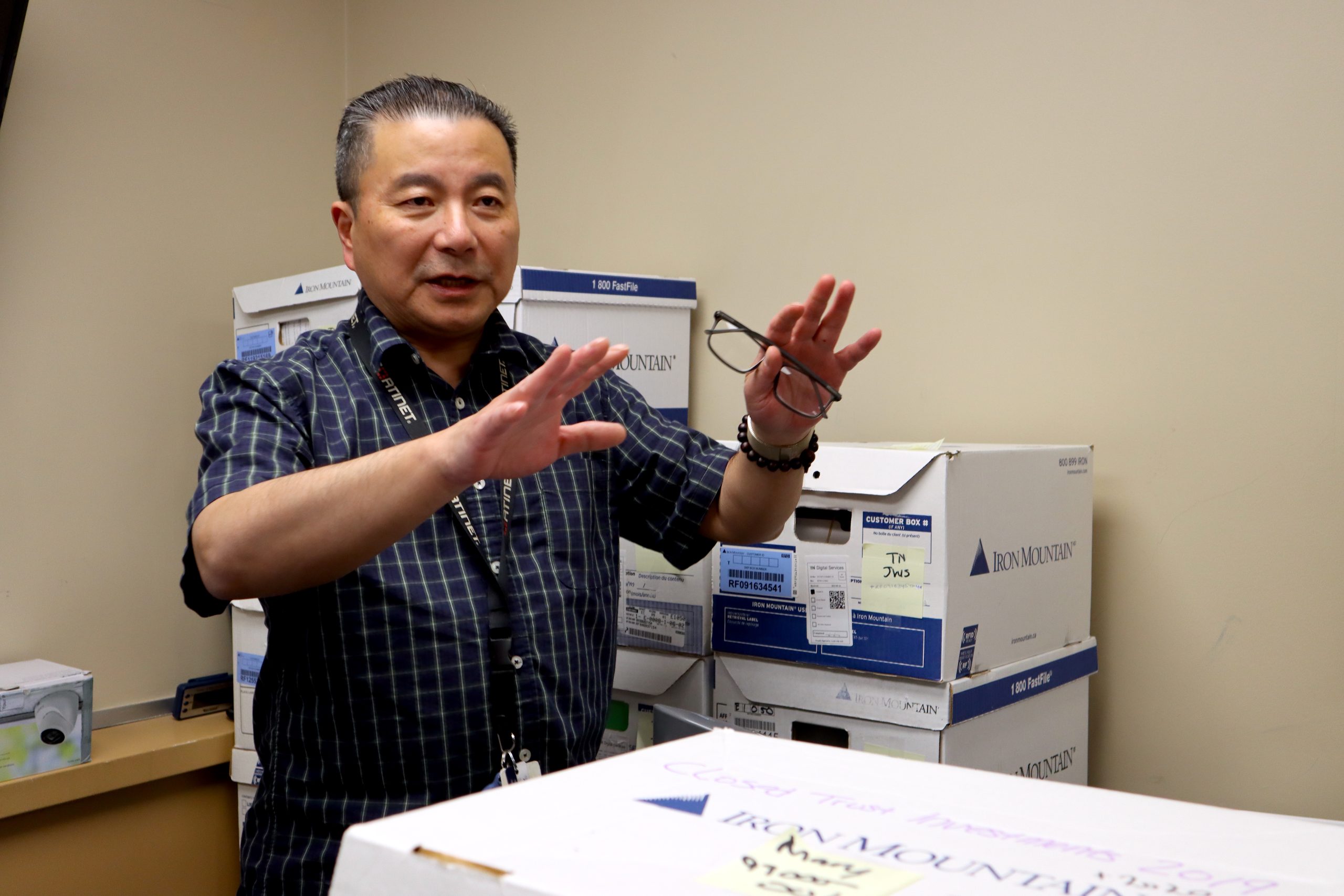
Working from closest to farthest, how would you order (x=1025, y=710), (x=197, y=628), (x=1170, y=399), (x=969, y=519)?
1. (x=969, y=519)
2. (x=1025, y=710)
3. (x=1170, y=399)
4. (x=197, y=628)

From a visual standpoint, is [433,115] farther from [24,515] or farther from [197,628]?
[197,628]

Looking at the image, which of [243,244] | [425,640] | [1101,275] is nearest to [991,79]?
[1101,275]

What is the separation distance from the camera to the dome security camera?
1.68 meters

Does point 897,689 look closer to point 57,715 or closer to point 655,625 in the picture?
point 655,625

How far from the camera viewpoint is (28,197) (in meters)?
1.87

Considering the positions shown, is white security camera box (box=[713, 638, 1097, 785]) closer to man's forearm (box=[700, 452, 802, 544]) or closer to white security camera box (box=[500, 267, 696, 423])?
man's forearm (box=[700, 452, 802, 544])

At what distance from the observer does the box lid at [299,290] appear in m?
1.74

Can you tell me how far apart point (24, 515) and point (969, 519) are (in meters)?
1.65

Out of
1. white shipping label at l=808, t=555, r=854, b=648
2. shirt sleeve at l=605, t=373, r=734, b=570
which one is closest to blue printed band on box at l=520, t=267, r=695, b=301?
shirt sleeve at l=605, t=373, r=734, b=570

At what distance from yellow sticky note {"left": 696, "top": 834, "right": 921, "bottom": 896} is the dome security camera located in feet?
5.36

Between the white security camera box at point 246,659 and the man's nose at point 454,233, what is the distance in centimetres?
103

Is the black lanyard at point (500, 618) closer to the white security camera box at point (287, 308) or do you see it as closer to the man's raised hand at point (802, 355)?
the man's raised hand at point (802, 355)

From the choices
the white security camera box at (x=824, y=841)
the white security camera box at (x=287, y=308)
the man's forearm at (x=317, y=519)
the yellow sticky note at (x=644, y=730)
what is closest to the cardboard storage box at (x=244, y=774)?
the white security camera box at (x=287, y=308)

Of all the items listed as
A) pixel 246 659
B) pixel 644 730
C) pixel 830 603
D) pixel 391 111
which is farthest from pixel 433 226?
pixel 246 659
